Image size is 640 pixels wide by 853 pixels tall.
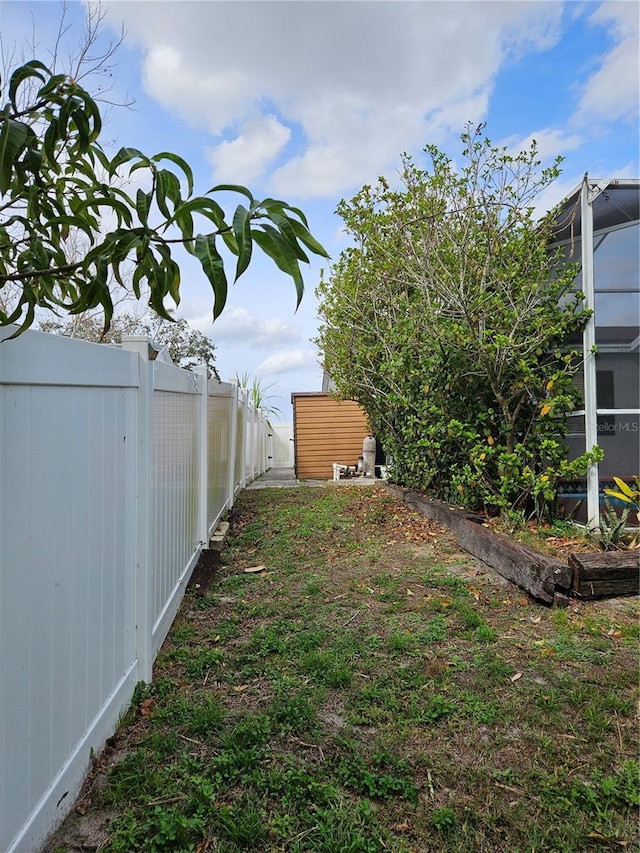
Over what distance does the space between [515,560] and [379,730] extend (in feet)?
6.86

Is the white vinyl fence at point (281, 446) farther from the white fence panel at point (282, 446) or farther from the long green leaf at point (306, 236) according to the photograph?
the long green leaf at point (306, 236)

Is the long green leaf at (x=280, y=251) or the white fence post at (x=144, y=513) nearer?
the long green leaf at (x=280, y=251)

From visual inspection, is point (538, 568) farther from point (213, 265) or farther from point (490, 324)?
point (213, 265)

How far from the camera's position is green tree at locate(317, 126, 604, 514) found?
4879mm

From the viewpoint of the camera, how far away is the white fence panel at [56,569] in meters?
1.31

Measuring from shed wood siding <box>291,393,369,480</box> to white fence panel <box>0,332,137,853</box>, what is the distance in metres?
11.2

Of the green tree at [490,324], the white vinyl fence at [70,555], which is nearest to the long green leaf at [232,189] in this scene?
the white vinyl fence at [70,555]

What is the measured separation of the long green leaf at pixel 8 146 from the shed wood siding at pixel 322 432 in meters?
12.4

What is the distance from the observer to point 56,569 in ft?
5.11

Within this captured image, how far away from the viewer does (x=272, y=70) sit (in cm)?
292

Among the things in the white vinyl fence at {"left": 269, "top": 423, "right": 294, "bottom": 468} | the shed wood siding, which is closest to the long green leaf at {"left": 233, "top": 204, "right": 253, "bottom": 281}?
the shed wood siding

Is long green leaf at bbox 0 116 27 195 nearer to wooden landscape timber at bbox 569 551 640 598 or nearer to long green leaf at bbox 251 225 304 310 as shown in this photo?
long green leaf at bbox 251 225 304 310

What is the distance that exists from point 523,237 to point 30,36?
464 centimetres

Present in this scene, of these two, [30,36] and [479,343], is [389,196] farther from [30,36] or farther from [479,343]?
[30,36]
